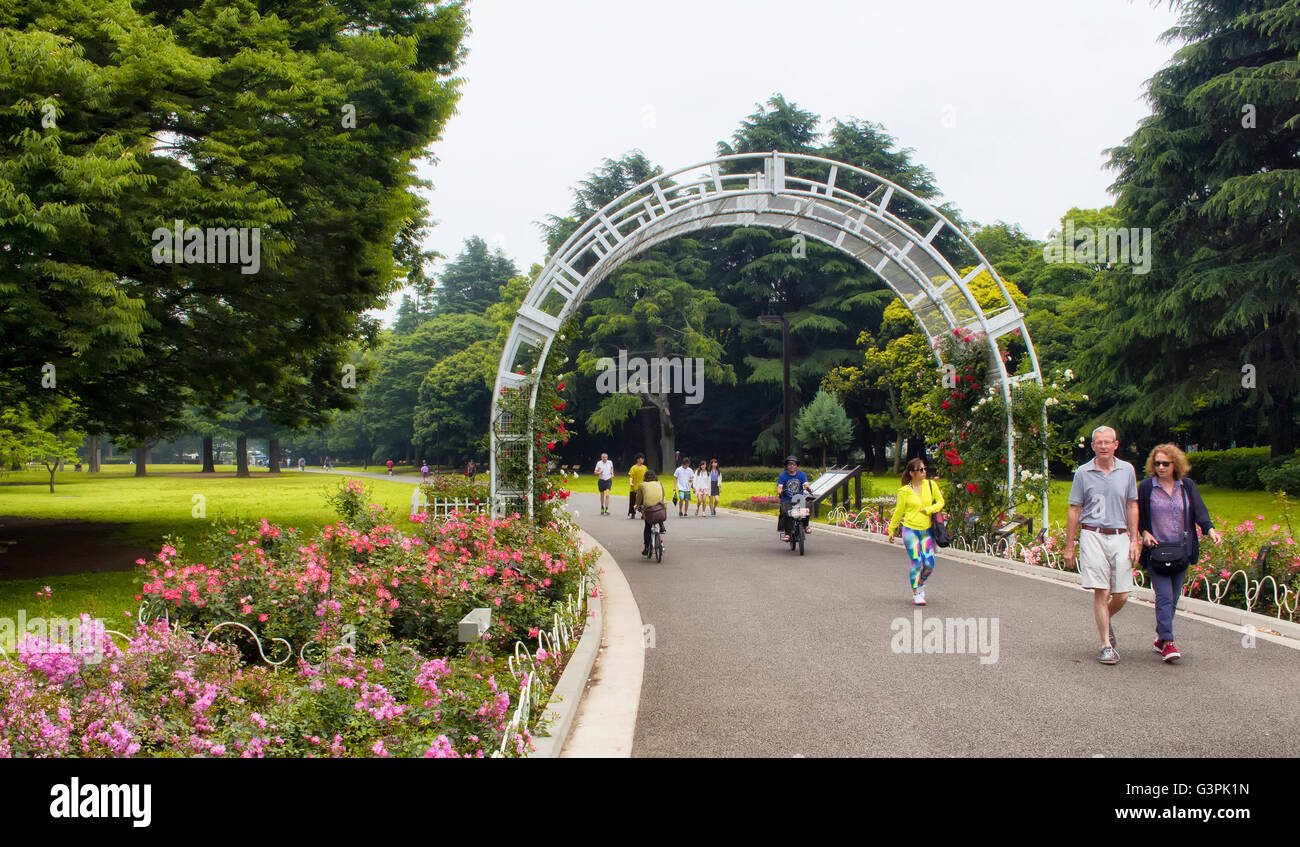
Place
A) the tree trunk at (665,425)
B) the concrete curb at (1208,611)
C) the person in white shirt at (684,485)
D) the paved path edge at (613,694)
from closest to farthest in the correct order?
the paved path edge at (613,694) < the concrete curb at (1208,611) < the person in white shirt at (684,485) < the tree trunk at (665,425)

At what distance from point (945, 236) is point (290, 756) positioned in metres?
53.5

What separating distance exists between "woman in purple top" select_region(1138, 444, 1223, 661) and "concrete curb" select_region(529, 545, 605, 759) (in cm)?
459

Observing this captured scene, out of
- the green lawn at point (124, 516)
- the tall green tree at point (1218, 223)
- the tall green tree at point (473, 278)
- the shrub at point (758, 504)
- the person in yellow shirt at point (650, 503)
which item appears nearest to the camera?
the green lawn at point (124, 516)

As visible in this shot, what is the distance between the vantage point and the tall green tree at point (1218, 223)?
2714cm

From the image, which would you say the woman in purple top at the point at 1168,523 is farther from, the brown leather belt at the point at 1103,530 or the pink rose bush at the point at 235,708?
the pink rose bush at the point at 235,708

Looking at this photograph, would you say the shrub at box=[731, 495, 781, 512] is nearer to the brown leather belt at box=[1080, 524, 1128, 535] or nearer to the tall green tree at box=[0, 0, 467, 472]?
the tall green tree at box=[0, 0, 467, 472]

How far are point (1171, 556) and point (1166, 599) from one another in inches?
13.9

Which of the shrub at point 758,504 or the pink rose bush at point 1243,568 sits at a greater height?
the pink rose bush at point 1243,568

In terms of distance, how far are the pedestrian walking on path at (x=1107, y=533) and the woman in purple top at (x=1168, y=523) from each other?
0.43ft

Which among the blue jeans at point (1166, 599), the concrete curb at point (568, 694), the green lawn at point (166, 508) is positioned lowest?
the green lawn at point (166, 508)

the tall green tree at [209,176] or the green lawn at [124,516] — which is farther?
the green lawn at [124,516]

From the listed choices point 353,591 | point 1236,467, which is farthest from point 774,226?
point 1236,467

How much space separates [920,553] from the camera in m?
10.3

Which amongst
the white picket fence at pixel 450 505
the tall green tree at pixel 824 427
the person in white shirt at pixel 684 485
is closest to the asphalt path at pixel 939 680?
the white picket fence at pixel 450 505
